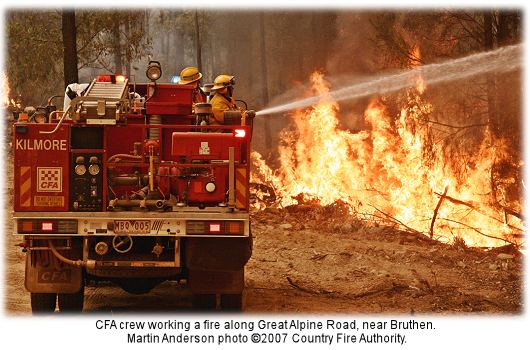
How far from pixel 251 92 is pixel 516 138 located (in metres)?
28.2

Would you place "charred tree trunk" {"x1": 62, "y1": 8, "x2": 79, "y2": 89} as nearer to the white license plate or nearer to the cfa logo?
the cfa logo

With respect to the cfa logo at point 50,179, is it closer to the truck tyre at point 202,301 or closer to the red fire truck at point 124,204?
the red fire truck at point 124,204

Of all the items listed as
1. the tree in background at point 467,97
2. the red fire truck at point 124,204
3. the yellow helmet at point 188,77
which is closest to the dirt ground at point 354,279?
the red fire truck at point 124,204

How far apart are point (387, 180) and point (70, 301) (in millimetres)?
9344

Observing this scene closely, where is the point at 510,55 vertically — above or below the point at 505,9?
below

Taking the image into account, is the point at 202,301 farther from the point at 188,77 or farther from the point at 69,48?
the point at 69,48

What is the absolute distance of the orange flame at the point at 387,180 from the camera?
34.7 ft

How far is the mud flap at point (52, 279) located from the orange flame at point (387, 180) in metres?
6.75

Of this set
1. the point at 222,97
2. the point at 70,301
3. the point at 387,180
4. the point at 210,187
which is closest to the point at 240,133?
the point at 210,187

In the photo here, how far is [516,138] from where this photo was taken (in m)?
10.5

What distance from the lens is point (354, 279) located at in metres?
8.31

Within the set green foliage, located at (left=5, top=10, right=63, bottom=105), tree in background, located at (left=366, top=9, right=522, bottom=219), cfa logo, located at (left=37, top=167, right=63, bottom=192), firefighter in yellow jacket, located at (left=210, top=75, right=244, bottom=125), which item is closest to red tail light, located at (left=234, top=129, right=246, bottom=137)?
firefighter in yellow jacket, located at (left=210, top=75, right=244, bottom=125)

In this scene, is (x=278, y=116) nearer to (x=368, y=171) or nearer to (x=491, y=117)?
(x=368, y=171)

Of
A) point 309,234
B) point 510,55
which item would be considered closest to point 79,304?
point 309,234
